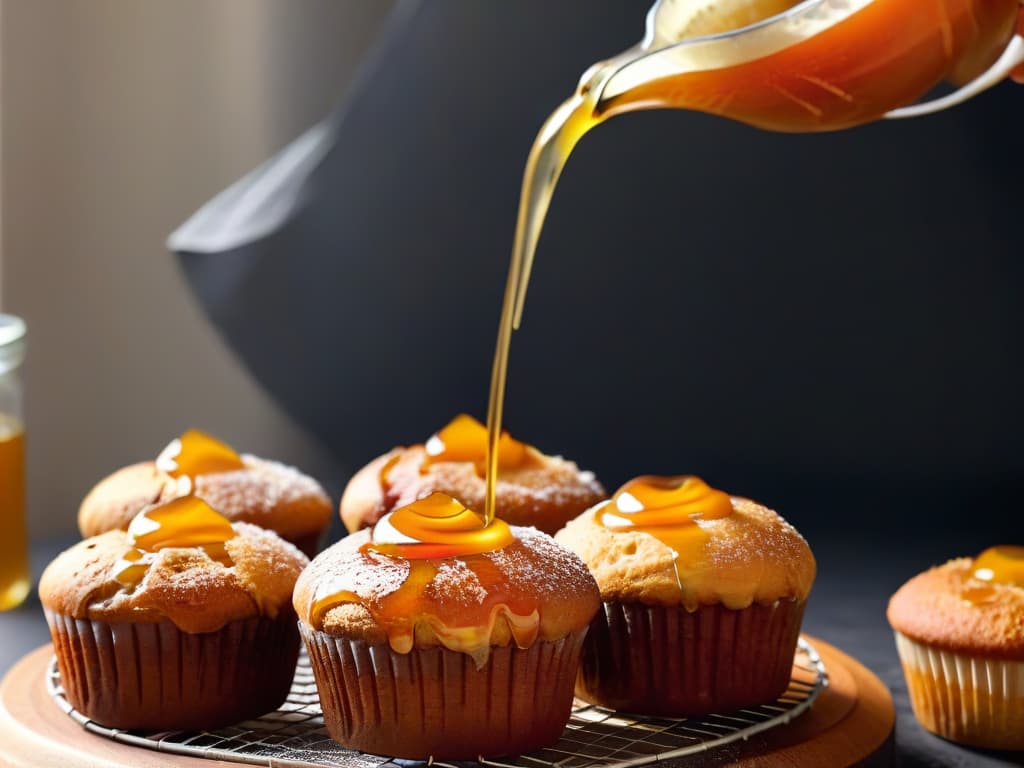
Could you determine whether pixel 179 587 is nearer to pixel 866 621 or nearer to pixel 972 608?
pixel 972 608

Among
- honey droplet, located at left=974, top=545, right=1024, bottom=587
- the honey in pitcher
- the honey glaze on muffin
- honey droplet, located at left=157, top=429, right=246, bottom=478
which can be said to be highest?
honey droplet, located at left=157, top=429, right=246, bottom=478

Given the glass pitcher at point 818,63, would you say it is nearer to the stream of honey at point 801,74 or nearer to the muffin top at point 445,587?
the stream of honey at point 801,74

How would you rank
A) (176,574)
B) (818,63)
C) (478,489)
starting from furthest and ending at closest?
(478,489)
(176,574)
(818,63)

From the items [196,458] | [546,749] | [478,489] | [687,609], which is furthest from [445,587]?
[196,458]

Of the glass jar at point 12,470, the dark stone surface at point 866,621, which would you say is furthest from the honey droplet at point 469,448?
the glass jar at point 12,470

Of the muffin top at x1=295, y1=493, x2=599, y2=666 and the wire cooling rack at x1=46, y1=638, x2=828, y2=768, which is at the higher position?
the muffin top at x1=295, y1=493, x2=599, y2=666

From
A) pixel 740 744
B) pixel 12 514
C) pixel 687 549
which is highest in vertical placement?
pixel 687 549

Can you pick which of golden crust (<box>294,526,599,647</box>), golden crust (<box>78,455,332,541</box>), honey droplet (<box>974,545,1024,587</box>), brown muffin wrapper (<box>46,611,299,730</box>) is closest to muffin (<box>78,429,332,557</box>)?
golden crust (<box>78,455,332,541</box>)

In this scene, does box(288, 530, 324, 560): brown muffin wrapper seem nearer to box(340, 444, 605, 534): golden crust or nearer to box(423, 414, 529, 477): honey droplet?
box(340, 444, 605, 534): golden crust
